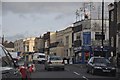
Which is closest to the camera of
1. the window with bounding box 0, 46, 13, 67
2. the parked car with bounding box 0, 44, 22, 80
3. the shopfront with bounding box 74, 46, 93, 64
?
the parked car with bounding box 0, 44, 22, 80

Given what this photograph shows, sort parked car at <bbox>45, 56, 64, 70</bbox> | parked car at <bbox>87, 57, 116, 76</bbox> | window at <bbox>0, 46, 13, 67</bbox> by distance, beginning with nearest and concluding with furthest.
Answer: window at <bbox>0, 46, 13, 67</bbox>
parked car at <bbox>87, 57, 116, 76</bbox>
parked car at <bbox>45, 56, 64, 70</bbox>

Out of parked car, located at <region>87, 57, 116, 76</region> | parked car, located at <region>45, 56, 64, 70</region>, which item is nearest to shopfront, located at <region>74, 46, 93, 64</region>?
parked car, located at <region>45, 56, 64, 70</region>

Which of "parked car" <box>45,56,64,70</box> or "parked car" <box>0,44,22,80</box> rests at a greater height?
"parked car" <box>0,44,22,80</box>

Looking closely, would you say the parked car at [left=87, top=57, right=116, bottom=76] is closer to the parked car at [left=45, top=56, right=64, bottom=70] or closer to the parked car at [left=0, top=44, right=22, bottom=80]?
the parked car at [left=45, top=56, right=64, bottom=70]

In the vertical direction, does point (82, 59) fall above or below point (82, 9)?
below

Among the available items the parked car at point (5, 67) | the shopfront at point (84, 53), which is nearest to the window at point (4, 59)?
the parked car at point (5, 67)

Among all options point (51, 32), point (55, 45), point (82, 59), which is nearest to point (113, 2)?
point (82, 59)

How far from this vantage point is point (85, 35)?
182 ft

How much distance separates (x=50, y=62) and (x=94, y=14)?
38105 millimetres

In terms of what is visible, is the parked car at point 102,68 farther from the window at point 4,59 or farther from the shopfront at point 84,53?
the shopfront at point 84,53

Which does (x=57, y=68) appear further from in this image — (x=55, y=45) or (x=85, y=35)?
(x=55, y=45)

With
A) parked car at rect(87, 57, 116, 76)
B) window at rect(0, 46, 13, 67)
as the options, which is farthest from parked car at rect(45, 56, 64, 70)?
window at rect(0, 46, 13, 67)

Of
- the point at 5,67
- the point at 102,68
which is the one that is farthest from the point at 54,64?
the point at 5,67

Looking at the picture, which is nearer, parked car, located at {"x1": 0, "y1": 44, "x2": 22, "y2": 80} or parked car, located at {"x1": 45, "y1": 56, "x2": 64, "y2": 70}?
parked car, located at {"x1": 0, "y1": 44, "x2": 22, "y2": 80}
